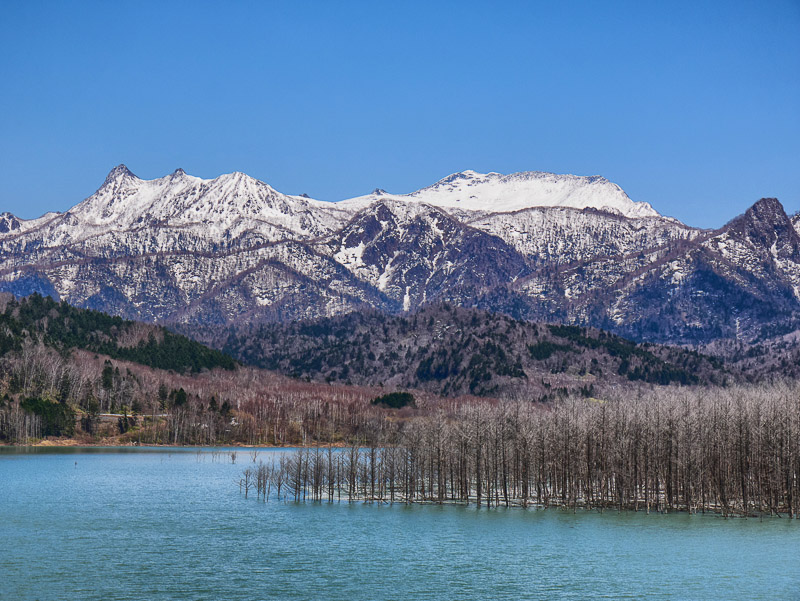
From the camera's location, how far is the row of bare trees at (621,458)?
131250 millimetres

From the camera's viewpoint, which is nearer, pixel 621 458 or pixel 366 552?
pixel 366 552

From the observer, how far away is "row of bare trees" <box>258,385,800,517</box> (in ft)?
431

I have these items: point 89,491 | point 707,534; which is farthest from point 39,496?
point 707,534

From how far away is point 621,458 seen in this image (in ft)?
451

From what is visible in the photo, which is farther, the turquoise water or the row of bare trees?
the row of bare trees

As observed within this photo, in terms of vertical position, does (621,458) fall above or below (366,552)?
above

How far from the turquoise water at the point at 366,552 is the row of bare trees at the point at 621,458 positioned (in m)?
7.38

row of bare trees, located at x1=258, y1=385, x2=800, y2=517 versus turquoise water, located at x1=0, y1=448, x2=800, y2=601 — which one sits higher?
row of bare trees, located at x1=258, y1=385, x2=800, y2=517

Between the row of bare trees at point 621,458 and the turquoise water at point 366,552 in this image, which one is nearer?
the turquoise water at point 366,552

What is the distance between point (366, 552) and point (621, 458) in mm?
54453

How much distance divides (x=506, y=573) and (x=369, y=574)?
13182mm

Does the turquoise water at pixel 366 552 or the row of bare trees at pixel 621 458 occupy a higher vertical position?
the row of bare trees at pixel 621 458

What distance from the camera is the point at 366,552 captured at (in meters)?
96.9

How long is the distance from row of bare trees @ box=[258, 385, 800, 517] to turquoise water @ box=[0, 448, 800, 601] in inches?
290
